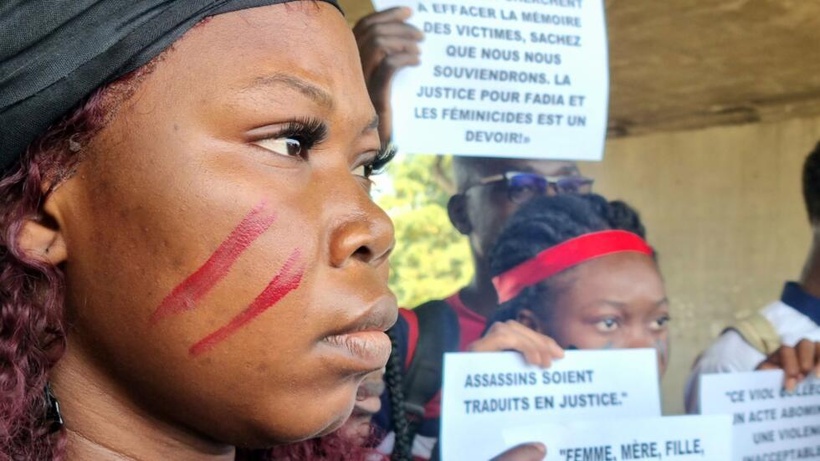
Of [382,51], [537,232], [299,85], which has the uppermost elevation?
[299,85]

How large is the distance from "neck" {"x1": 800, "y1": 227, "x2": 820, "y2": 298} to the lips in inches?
49.2

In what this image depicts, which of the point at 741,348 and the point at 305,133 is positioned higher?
the point at 305,133

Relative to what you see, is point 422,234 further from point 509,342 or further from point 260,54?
point 260,54

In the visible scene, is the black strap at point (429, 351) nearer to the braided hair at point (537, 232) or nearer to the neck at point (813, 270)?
the braided hair at point (537, 232)

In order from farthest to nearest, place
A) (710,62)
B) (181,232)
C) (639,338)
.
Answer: (710,62)
(639,338)
(181,232)

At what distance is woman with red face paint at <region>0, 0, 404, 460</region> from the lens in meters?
0.71

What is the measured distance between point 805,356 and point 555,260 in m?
0.63

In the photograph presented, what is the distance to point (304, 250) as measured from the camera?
724 millimetres

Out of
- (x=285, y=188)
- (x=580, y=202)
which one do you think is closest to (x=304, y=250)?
(x=285, y=188)

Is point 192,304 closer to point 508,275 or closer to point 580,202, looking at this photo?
point 508,275

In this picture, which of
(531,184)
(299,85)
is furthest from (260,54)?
(531,184)

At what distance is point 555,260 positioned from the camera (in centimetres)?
138

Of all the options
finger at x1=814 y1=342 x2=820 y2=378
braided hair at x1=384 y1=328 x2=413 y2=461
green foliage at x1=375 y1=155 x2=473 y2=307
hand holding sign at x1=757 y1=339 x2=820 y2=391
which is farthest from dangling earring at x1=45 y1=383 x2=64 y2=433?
finger at x1=814 y1=342 x2=820 y2=378

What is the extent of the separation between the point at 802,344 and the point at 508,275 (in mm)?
701
